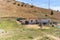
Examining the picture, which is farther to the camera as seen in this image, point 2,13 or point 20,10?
point 20,10

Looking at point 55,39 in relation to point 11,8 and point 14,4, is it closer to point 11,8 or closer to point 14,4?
point 11,8

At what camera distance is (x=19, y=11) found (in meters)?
44.6

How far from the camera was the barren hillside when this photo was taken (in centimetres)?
4128

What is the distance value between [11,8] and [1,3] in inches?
111

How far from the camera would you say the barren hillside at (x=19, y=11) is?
41.3 meters

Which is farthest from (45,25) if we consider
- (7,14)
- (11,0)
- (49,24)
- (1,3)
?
(11,0)

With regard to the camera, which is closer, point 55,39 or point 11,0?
point 55,39

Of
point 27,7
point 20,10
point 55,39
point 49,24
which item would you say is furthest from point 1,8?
→ point 55,39

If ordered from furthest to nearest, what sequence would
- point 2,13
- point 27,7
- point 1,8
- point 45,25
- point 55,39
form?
point 27,7 < point 1,8 < point 2,13 < point 45,25 < point 55,39

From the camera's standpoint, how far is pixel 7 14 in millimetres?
39844

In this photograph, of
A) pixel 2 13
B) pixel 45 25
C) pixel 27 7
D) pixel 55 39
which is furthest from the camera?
pixel 27 7

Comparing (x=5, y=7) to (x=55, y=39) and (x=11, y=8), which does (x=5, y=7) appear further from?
(x=55, y=39)

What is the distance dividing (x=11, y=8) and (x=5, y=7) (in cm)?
134

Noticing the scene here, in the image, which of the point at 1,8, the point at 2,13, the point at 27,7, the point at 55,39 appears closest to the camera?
the point at 55,39
